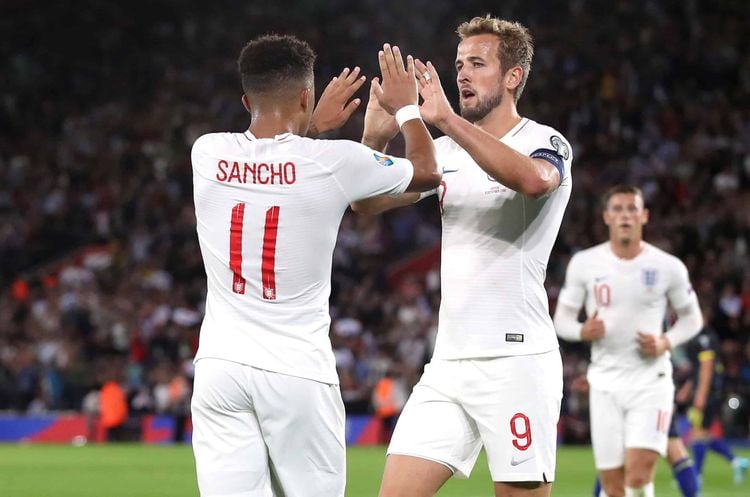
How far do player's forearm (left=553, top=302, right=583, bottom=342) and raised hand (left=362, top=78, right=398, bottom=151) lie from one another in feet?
12.5

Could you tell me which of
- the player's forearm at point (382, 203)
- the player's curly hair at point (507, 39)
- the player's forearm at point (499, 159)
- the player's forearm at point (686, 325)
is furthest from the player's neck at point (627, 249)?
the player's forearm at point (499, 159)

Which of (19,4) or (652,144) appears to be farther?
(19,4)

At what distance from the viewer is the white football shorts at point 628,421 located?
28.0 ft

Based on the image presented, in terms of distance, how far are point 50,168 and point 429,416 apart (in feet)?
72.8

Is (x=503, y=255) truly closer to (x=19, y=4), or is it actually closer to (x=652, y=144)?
(x=652, y=144)

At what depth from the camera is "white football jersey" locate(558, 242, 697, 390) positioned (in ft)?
29.3

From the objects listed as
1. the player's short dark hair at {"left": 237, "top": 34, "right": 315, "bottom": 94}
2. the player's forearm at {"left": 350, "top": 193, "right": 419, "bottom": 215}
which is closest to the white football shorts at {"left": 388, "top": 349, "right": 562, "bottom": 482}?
the player's forearm at {"left": 350, "top": 193, "right": 419, "bottom": 215}

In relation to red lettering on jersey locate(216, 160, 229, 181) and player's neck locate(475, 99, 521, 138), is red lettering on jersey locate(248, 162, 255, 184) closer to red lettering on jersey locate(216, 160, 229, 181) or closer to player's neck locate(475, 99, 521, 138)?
red lettering on jersey locate(216, 160, 229, 181)

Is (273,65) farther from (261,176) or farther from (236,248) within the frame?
(236,248)

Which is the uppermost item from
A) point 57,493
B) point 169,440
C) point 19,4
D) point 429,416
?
point 19,4

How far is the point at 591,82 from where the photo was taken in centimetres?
2497

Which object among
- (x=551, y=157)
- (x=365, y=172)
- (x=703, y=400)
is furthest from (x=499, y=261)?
(x=703, y=400)

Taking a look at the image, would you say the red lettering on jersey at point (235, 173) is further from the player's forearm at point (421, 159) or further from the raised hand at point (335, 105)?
the raised hand at point (335, 105)

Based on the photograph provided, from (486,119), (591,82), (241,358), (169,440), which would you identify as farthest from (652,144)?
(241,358)
